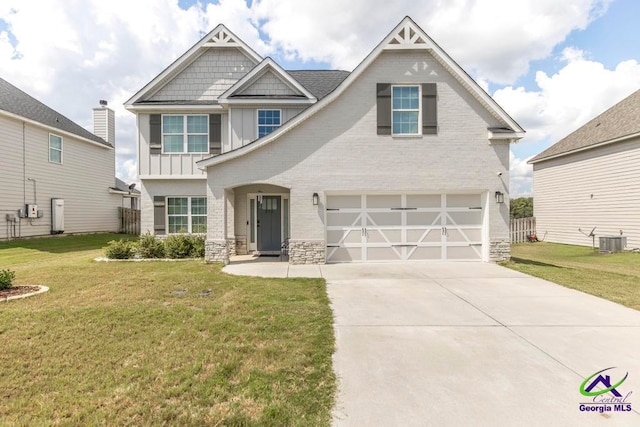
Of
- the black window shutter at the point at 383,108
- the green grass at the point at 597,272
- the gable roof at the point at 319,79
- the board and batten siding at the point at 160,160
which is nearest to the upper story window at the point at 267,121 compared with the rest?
the gable roof at the point at 319,79

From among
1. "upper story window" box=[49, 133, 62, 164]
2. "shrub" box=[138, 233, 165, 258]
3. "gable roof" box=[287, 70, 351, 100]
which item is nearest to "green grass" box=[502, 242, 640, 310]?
"gable roof" box=[287, 70, 351, 100]

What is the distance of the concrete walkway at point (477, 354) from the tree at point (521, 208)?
37.8 m

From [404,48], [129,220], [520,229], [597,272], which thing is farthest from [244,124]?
[520,229]

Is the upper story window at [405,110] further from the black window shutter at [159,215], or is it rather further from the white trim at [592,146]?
the white trim at [592,146]

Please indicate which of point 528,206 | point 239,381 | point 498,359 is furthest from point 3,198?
point 528,206

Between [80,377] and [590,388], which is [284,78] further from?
[590,388]

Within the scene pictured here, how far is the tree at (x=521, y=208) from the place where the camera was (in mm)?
39838

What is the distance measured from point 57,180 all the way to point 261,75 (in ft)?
44.9

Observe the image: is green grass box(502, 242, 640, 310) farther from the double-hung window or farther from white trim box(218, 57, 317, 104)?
the double-hung window

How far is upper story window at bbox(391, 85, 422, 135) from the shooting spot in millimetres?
10867

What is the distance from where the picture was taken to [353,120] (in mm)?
10719

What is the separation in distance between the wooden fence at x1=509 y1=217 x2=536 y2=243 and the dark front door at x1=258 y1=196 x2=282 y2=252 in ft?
49.8

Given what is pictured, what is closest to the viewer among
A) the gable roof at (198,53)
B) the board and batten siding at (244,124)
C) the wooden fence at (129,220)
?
the board and batten siding at (244,124)

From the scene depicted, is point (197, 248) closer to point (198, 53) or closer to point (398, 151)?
point (398, 151)
